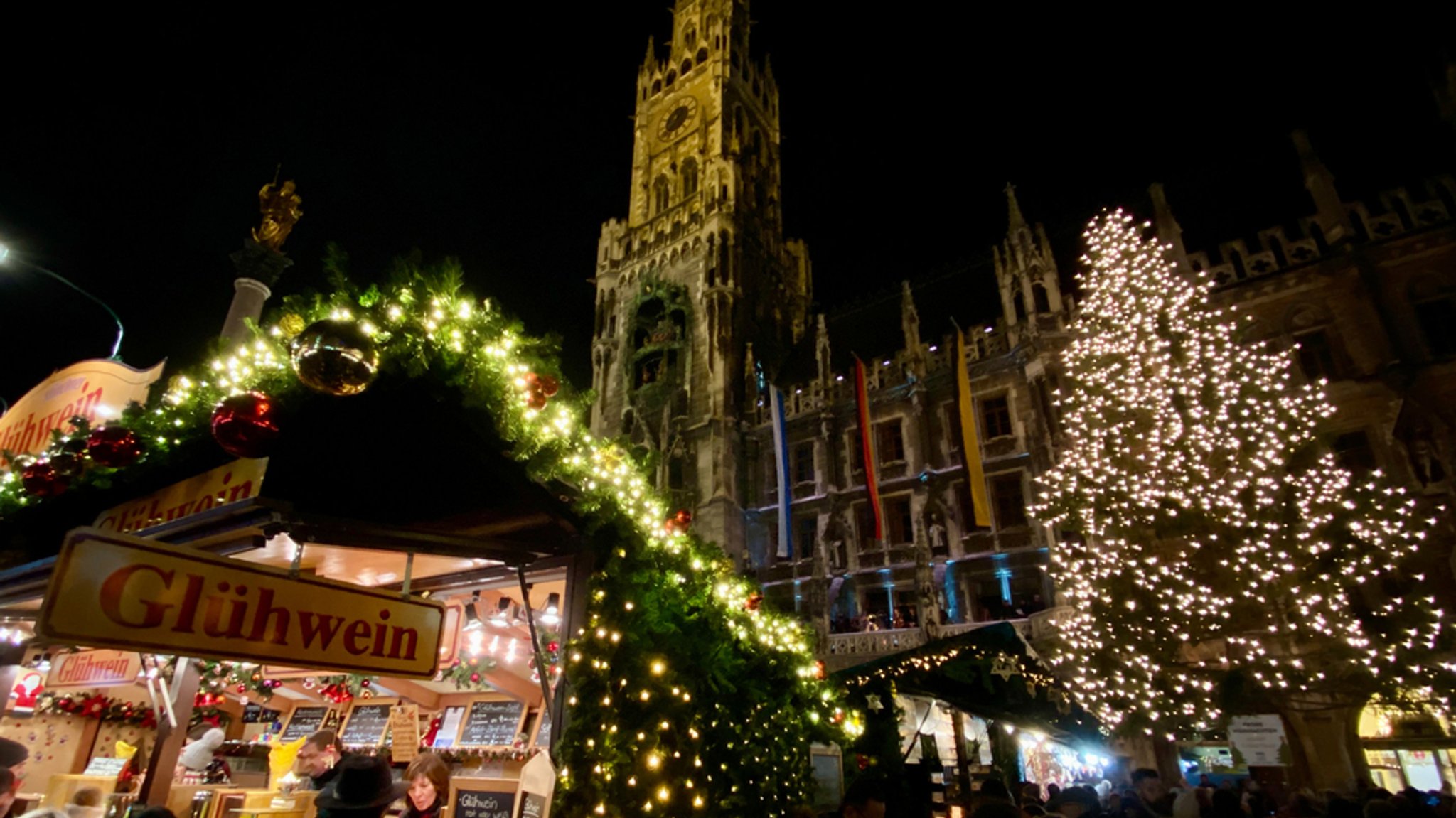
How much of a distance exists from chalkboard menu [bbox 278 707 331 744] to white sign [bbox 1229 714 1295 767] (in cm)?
1771

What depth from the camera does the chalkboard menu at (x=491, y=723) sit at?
27.6ft

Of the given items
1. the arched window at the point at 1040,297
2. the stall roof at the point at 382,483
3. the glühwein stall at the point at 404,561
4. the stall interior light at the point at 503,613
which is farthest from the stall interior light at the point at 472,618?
the arched window at the point at 1040,297

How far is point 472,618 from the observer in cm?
723

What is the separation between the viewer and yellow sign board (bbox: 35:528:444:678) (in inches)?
104

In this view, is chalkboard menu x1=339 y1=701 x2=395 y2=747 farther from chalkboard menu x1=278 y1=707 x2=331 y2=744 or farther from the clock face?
the clock face

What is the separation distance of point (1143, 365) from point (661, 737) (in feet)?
57.4

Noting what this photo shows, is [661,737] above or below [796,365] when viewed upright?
below

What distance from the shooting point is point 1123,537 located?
16.2 meters

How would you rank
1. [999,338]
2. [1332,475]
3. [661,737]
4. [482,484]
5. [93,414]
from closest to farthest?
[482,484] → [661,737] → [93,414] → [1332,475] → [999,338]

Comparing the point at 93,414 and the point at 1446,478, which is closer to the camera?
the point at 93,414

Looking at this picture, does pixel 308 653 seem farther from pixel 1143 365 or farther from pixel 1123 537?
pixel 1143 365

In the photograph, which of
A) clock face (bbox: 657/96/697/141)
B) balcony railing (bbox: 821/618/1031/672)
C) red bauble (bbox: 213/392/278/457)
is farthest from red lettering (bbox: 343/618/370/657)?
clock face (bbox: 657/96/697/141)

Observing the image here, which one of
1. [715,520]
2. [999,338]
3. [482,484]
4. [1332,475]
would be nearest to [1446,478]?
[1332,475]

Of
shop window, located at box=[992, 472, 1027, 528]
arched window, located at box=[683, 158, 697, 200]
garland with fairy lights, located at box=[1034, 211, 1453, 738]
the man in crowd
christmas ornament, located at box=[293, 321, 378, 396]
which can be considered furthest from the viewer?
arched window, located at box=[683, 158, 697, 200]
